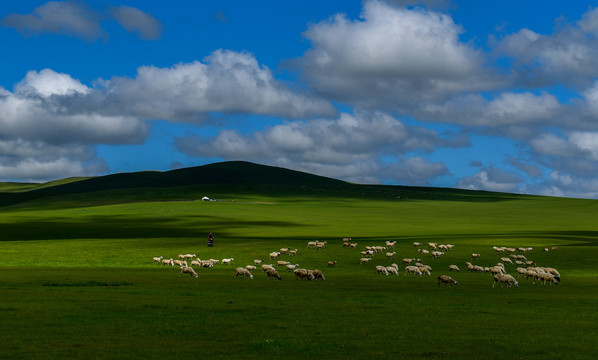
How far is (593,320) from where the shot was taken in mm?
25188

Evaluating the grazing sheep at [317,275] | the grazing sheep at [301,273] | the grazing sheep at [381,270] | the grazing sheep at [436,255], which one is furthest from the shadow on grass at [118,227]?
the grazing sheep at [317,275]

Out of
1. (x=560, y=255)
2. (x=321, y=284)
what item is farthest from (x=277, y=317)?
(x=560, y=255)

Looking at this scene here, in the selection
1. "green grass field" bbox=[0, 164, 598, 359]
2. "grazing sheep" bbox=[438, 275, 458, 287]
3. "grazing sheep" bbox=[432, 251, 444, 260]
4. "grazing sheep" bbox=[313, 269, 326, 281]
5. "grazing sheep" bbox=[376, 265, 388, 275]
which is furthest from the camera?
"grazing sheep" bbox=[432, 251, 444, 260]

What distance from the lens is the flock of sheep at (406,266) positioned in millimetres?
42688

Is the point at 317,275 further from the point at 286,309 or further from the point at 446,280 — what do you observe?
the point at 286,309

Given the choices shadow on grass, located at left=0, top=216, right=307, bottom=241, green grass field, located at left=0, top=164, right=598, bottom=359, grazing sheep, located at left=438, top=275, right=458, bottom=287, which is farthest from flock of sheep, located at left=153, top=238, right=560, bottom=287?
shadow on grass, located at left=0, top=216, right=307, bottom=241

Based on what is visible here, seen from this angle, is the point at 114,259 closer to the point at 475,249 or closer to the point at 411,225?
the point at 475,249

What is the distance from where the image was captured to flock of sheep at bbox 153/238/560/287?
42.7 meters

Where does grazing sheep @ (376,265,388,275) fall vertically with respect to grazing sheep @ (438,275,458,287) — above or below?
below

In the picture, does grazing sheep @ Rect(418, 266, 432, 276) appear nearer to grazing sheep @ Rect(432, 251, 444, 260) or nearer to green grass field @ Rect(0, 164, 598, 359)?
green grass field @ Rect(0, 164, 598, 359)

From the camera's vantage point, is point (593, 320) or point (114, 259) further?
point (114, 259)

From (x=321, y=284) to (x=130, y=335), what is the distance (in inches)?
826

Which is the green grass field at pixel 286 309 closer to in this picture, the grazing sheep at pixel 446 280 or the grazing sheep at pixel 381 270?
the grazing sheep at pixel 446 280

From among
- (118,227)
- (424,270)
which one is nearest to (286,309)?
(424,270)
